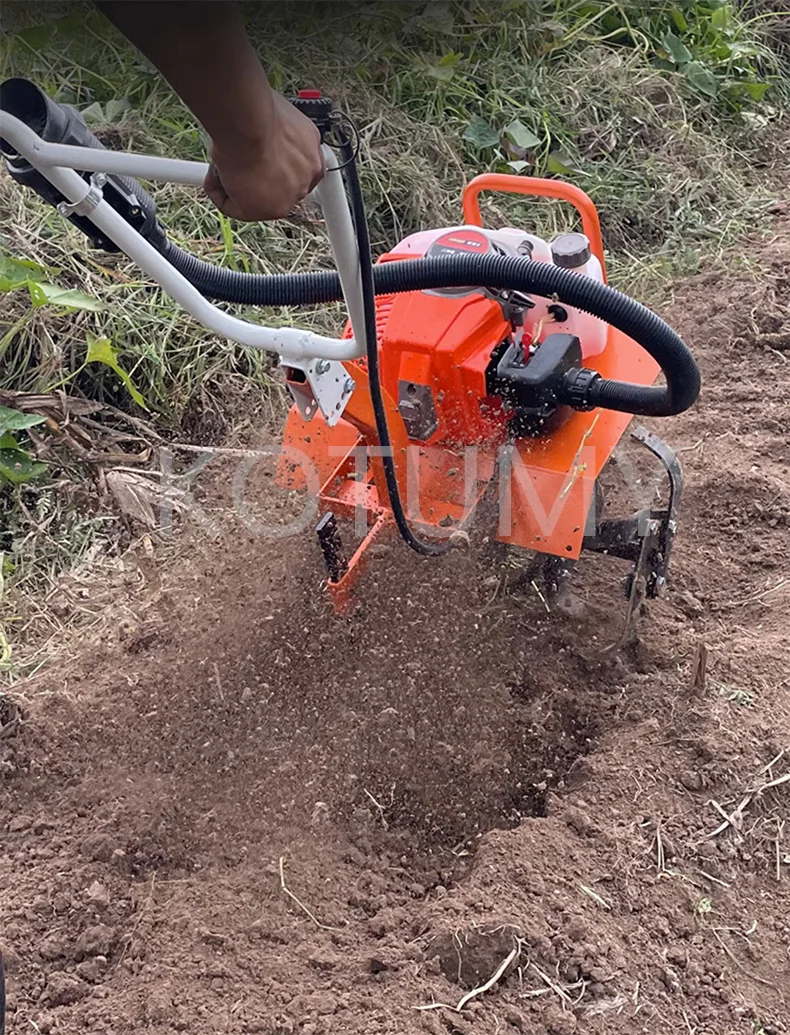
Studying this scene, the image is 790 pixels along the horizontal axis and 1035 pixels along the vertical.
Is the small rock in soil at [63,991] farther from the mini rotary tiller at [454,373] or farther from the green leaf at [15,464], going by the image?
the green leaf at [15,464]

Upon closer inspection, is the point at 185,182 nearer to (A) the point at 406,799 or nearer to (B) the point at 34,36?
(A) the point at 406,799

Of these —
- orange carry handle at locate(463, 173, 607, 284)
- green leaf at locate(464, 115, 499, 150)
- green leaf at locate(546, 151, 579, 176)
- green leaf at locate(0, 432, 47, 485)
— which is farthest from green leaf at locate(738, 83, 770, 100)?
green leaf at locate(0, 432, 47, 485)

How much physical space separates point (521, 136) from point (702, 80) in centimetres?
96

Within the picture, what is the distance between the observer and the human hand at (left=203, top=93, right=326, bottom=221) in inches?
44.9

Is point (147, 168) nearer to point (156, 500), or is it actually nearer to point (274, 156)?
point (274, 156)

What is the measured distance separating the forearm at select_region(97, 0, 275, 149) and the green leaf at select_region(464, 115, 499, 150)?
3.15 m

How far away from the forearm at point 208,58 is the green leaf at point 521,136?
3.19 meters

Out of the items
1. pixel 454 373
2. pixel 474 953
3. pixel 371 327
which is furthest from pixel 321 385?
pixel 474 953

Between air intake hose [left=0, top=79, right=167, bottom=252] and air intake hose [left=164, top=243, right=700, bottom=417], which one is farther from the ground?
air intake hose [left=0, top=79, right=167, bottom=252]

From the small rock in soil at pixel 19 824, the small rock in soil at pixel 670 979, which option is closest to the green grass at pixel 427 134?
the small rock in soil at pixel 19 824

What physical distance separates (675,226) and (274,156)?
124 inches

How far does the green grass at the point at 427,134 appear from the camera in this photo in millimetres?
3289

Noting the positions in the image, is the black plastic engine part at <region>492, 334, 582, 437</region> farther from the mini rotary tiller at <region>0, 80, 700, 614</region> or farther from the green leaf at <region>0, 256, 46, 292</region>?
the green leaf at <region>0, 256, 46, 292</region>

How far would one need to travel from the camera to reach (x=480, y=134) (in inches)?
162
